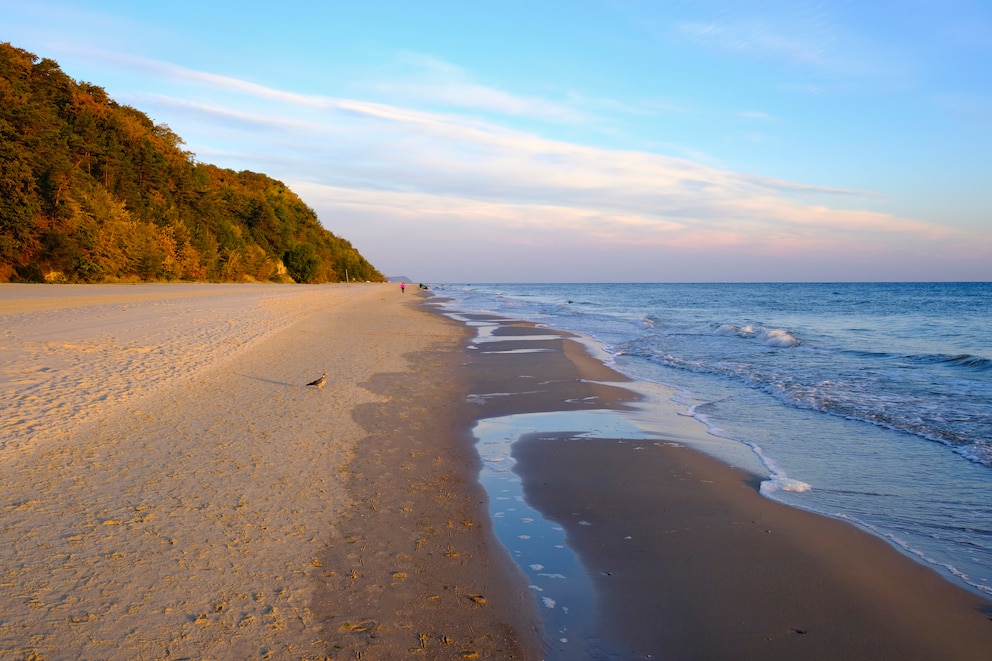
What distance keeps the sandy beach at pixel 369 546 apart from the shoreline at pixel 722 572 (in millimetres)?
18

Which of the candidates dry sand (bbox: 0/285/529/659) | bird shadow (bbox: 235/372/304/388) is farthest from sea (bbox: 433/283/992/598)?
bird shadow (bbox: 235/372/304/388)

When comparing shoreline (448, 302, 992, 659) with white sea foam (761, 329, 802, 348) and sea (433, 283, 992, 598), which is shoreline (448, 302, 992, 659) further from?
white sea foam (761, 329, 802, 348)

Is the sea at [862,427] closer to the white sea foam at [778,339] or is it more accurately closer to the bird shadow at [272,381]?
→ the white sea foam at [778,339]

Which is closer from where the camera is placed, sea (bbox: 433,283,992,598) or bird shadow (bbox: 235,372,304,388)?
sea (bbox: 433,283,992,598)

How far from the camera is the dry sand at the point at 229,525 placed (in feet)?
10.0

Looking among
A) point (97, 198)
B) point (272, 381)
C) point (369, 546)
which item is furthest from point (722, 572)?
point (97, 198)

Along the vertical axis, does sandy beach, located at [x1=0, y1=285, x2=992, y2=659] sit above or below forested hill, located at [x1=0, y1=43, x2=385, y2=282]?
below

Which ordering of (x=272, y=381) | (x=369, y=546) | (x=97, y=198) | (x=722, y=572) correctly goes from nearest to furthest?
1. (x=722, y=572)
2. (x=369, y=546)
3. (x=272, y=381)
4. (x=97, y=198)

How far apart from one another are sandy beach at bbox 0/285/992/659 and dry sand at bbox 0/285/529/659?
0.06 ft

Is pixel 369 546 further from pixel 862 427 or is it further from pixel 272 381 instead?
pixel 862 427

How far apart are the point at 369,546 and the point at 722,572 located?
7.75 feet

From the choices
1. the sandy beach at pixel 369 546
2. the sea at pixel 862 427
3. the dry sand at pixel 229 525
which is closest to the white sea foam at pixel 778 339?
the sea at pixel 862 427

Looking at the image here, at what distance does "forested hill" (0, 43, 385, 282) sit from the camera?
105 ft

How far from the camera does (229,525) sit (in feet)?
14.1
